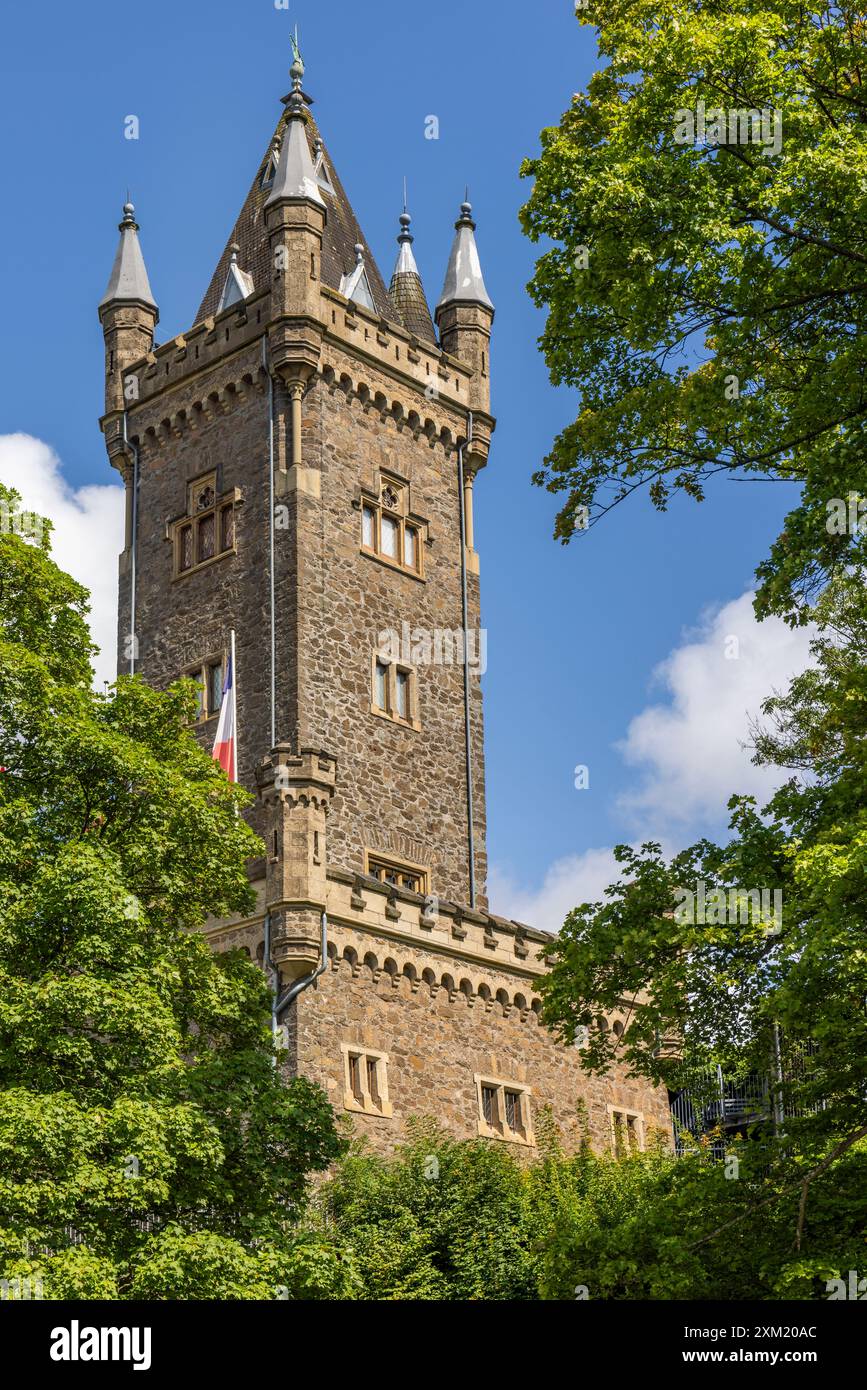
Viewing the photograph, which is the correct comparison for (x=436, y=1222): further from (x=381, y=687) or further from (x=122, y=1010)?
(x=381, y=687)

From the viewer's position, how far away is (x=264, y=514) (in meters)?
38.7

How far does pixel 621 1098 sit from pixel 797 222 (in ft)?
72.1

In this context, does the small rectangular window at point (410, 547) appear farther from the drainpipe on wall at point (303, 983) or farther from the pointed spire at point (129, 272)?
the drainpipe on wall at point (303, 983)

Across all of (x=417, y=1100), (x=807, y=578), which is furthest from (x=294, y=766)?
(x=807, y=578)

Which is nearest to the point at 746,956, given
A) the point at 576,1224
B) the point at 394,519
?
the point at 576,1224

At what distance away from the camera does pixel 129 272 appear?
45594 millimetres

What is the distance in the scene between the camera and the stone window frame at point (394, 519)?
39938 mm

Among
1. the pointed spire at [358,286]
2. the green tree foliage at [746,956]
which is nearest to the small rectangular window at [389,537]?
the pointed spire at [358,286]

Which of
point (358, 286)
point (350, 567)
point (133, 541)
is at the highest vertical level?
point (358, 286)

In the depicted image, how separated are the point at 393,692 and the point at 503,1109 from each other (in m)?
9.58

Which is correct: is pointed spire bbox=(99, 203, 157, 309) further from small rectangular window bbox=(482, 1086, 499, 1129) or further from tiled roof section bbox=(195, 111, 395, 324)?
small rectangular window bbox=(482, 1086, 499, 1129)

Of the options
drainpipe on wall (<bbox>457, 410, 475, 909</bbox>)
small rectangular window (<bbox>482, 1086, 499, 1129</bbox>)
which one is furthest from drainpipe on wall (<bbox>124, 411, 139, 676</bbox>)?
small rectangular window (<bbox>482, 1086, 499, 1129</bbox>)
